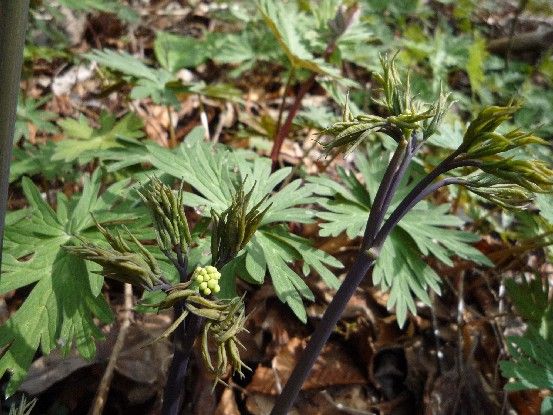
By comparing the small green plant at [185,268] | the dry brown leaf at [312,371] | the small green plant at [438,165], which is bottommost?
the dry brown leaf at [312,371]

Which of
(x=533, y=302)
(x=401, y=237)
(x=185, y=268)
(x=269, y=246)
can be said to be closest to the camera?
(x=185, y=268)

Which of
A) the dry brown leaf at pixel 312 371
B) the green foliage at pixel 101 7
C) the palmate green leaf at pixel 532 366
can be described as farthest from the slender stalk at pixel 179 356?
the green foliage at pixel 101 7

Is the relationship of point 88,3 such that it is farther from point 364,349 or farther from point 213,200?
point 364,349

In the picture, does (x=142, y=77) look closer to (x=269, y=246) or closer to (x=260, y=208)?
(x=260, y=208)

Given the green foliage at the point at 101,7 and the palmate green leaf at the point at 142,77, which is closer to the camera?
the palmate green leaf at the point at 142,77

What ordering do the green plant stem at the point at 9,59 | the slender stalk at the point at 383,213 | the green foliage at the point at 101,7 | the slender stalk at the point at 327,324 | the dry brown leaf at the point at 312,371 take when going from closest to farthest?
1. the green plant stem at the point at 9,59
2. the slender stalk at the point at 383,213
3. the slender stalk at the point at 327,324
4. the dry brown leaf at the point at 312,371
5. the green foliage at the point at 101,7

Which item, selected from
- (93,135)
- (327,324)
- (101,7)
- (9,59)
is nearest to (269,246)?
(327,324)

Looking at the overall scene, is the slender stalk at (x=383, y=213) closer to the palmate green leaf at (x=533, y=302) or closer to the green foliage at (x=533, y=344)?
the green foliage at (x=533, y=344)
